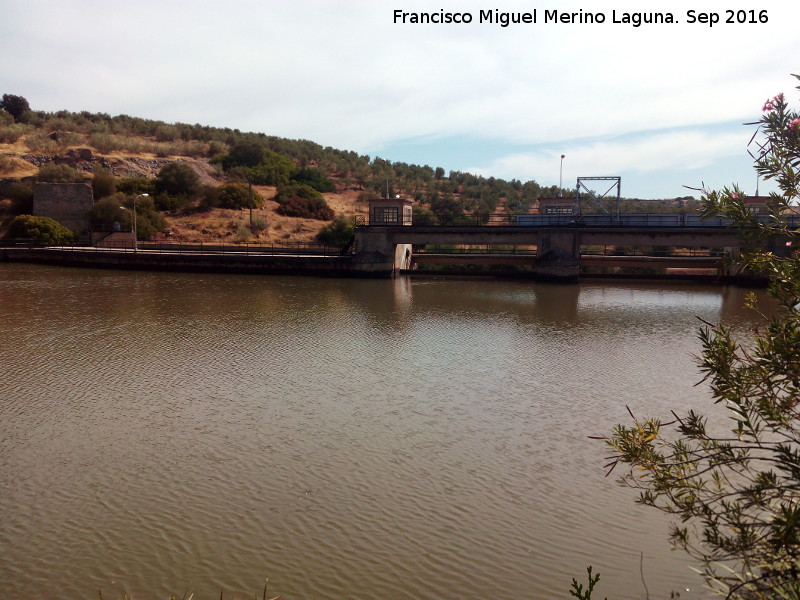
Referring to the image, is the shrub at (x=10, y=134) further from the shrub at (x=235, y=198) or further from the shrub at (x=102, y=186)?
the shrub at (x=235, y=198)

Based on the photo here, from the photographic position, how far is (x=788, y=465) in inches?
172

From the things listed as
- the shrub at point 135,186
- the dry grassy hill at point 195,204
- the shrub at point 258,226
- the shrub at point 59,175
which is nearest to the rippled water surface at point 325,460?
the dry grassy hill at point 195,204

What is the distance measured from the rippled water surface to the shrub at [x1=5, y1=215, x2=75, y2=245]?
112 ft

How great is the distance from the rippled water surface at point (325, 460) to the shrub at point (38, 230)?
112ft

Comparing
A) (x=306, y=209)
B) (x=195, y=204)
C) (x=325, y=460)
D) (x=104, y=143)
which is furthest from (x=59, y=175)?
(x=325, y=460)

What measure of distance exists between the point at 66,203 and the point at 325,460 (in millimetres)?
55207

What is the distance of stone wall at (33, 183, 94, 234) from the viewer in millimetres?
55438

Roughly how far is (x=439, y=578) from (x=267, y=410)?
19.9 ft

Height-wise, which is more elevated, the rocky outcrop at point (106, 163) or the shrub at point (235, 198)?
the rocky outcrop at point (106, 163)

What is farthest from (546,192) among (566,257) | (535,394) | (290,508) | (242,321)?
(290,508)

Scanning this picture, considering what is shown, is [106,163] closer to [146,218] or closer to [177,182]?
[177,182]

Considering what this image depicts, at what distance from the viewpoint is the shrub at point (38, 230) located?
5091 centimetres

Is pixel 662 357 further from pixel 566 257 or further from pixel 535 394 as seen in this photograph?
pixel 566 257

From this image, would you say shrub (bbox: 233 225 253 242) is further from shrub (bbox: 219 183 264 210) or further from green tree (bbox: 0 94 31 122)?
green tree (bbox: 0 94 31 122)
